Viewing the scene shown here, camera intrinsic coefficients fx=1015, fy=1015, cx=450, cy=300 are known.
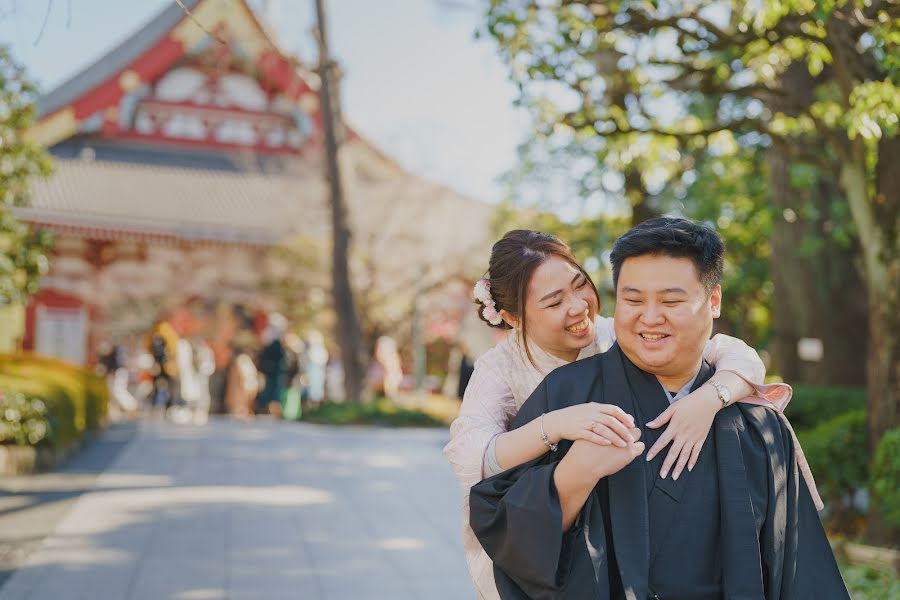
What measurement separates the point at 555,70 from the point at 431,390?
1961 centimetres

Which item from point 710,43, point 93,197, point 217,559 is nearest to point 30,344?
point 93,197

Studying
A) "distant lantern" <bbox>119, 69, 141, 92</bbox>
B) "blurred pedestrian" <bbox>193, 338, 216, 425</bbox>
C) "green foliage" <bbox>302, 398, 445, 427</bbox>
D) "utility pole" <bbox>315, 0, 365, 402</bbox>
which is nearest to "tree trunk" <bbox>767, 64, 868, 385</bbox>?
"green foliage" <bbox>302, 398, 445, 427</bbox>

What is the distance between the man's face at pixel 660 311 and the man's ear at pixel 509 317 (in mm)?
482

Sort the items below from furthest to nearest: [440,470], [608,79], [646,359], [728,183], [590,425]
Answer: [728,183] → [440,470] → [608,79] → [646,359] → [590,425]

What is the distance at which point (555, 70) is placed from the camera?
6262 millimetres

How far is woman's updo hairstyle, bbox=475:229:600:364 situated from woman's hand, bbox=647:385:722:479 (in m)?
0.49

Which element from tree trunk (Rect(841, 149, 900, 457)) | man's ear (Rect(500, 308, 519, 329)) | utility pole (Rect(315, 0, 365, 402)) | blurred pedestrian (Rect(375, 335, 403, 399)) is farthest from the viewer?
blurred pedestrian (Rect(375, 335, 403, 399))

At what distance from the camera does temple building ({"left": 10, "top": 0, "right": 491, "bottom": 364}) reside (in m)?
18.8

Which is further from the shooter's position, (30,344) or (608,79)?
(30,344)

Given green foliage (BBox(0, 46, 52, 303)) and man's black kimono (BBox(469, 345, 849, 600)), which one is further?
green foliage (BBox(0, 46, 52, 303))

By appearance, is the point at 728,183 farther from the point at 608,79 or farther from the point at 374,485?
the point at 374,485

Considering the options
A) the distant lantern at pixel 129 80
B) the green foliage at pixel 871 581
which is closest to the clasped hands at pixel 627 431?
the green foliage at pixel 871 581

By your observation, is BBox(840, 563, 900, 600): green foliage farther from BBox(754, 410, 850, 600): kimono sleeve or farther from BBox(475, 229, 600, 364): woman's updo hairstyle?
BBox(475, 229, 600, 364): woman's updo hairstyle

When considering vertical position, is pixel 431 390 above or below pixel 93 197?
below
